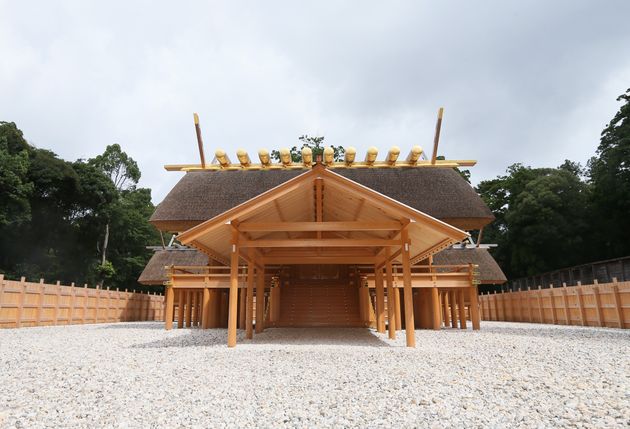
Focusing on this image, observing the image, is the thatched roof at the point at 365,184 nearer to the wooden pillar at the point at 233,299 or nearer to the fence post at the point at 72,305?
the fence post at the point at 72,305

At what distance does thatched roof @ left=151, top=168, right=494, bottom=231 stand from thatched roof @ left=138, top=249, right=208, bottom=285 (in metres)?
4.16

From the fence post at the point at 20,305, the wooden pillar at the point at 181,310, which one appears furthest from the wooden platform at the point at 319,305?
the fence post at the point at 20,305

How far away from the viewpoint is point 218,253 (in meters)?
9.95

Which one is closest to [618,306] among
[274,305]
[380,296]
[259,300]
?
[380,296]

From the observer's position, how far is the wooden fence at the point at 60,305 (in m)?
12.7

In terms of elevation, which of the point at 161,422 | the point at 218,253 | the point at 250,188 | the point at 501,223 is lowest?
the point at 161,422

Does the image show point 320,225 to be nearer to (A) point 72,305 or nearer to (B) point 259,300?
(B) point 259,300

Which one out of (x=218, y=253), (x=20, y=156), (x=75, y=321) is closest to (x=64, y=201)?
(x=20, y=156)

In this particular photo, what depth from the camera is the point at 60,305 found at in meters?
14.9

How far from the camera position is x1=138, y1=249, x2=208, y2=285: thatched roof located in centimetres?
1744

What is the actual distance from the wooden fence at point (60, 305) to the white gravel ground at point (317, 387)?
7220 mm

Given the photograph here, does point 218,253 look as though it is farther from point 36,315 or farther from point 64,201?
point 64,201

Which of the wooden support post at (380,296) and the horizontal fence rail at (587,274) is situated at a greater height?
the horizontal fence rail at (587,274)

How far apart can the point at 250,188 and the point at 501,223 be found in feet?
99.3
